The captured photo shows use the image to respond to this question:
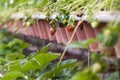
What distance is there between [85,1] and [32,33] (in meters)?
0.77

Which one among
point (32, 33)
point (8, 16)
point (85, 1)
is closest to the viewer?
point (85, 1)

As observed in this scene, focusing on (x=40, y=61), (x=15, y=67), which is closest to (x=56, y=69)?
(x=40, y=61)

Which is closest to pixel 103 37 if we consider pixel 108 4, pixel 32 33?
pixel 108 4

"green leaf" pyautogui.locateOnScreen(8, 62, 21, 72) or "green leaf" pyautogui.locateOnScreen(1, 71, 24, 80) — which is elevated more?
"green leaf" pyautogui.locateOnScreen(8, 62, 21, 72)

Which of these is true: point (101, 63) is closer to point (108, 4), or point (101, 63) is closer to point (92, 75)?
point (92, 75)

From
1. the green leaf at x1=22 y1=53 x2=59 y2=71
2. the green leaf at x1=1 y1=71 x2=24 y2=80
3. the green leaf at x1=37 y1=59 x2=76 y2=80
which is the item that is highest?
the green leaf at x1=22 y1=53 x2=59 y2=71

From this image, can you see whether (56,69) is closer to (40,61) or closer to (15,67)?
(40,61)

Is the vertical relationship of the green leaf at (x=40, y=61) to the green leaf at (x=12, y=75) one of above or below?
above

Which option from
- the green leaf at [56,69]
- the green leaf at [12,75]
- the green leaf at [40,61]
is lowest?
the green leaf at [56,69]

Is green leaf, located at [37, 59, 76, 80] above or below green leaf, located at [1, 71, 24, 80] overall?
below

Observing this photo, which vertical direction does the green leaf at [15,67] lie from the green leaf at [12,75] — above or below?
above

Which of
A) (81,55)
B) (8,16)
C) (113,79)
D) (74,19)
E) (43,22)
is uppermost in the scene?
(8,16)

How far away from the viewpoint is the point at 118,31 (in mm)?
580

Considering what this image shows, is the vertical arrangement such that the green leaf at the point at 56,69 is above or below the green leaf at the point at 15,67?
below
